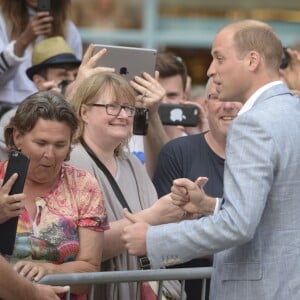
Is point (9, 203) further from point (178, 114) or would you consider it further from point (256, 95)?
point (178, 114)

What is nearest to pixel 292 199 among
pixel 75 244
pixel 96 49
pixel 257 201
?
pixel 257 201

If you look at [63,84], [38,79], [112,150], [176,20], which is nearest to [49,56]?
[38,79]

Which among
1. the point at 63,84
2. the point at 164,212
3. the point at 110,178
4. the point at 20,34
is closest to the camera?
the point at 164,212

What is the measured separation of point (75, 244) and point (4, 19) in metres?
3.05

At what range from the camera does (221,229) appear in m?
4.67

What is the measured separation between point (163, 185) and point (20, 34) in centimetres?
192

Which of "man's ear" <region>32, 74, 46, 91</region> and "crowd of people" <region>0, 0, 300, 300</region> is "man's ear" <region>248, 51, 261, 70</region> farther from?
"man's ear" <region>32, 74, 46, 91</region>

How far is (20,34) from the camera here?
789cm

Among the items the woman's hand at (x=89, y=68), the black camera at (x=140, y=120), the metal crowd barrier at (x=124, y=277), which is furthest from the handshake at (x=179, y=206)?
the black camera at (x=140, y=120)

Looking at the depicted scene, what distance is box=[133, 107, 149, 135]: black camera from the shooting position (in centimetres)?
663

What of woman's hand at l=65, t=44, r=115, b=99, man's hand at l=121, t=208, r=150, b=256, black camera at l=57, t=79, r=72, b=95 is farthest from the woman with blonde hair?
black camera at l=57, t=79, r=72, b=95

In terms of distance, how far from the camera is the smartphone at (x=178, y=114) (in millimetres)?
7270

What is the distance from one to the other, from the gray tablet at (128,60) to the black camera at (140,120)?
20cm

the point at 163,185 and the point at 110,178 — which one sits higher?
the point at 110,178
